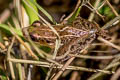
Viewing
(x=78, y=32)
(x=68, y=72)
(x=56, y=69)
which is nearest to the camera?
(x=56, y=69)

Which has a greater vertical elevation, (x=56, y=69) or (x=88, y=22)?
(x=88, y=22)

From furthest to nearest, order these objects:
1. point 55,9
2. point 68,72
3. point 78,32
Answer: point 55,9
point 68,72
point 78,32

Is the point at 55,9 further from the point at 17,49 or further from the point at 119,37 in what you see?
the point at 17,49

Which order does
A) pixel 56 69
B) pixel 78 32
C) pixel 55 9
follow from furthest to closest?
pixel 55 9
pixel 78 32
pixel 56 69

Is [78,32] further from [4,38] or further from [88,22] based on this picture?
[4,38]

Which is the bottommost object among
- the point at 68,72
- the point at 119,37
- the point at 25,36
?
the point at 68,72

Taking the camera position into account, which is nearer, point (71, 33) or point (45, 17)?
point (71, 33)

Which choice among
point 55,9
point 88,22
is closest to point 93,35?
point 88,22

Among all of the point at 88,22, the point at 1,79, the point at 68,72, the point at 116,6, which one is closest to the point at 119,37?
the point at 116,6

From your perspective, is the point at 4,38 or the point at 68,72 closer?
the point at 4,38
